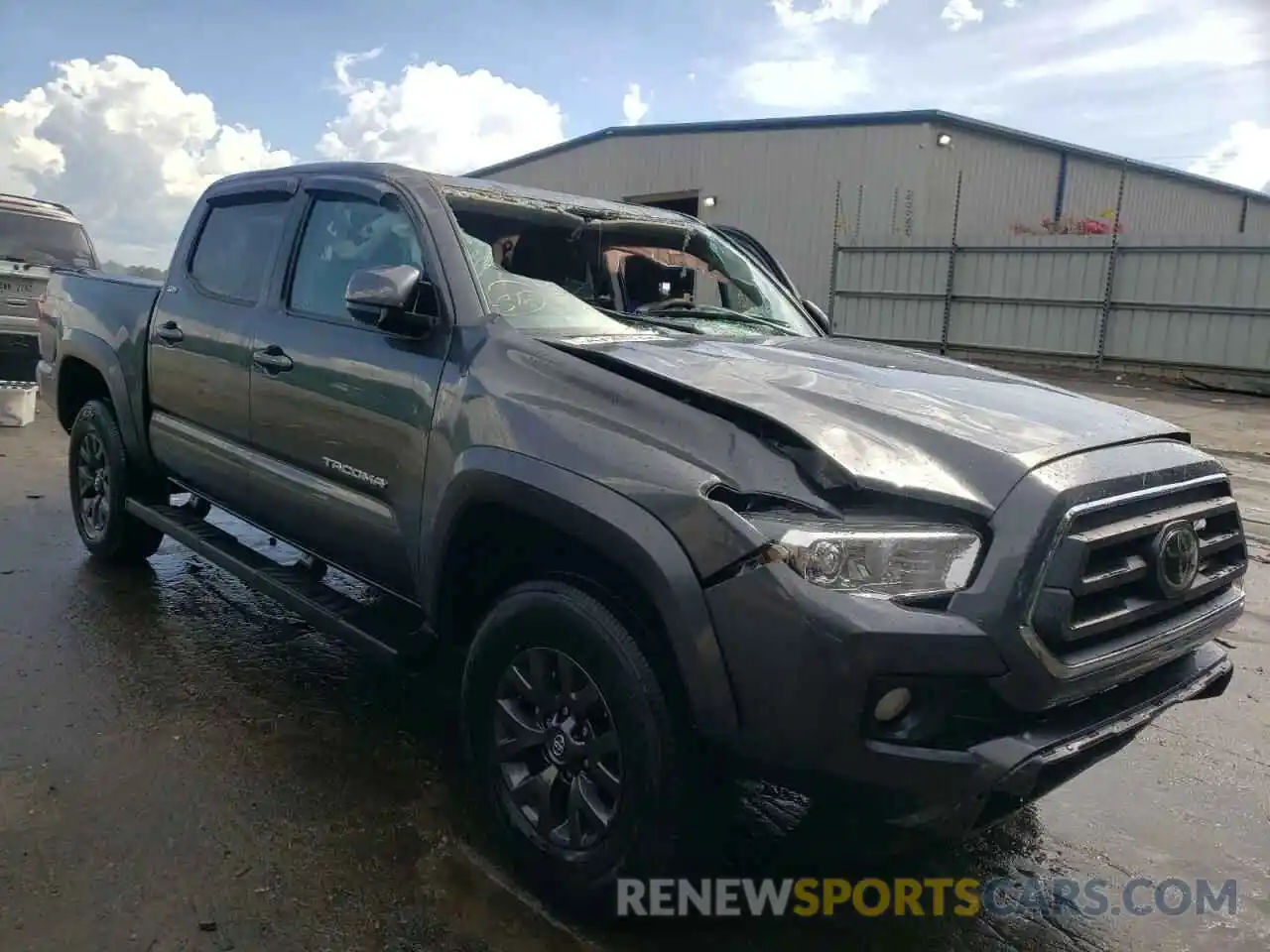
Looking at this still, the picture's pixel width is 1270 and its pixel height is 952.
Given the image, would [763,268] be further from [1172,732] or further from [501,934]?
[501,934]

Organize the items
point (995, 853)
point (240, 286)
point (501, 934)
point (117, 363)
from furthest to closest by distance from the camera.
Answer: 1. point (117, 363)
2. point (240, 286)
3. point (995, 853)
4. point (501, 934)

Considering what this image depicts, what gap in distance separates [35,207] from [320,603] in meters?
10.4

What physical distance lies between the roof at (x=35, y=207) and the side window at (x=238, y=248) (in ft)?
27.3

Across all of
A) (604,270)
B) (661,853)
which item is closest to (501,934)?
(661,853)

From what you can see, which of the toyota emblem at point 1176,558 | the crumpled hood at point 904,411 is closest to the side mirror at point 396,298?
the crumpled hood at point 904,411

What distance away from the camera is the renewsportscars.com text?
100 inches

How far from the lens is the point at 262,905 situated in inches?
98.2

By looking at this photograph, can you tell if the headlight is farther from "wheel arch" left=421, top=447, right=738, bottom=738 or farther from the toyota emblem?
the toyota emblem

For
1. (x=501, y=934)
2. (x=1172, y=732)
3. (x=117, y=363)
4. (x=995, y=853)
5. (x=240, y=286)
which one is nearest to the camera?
(x=501, y=934)

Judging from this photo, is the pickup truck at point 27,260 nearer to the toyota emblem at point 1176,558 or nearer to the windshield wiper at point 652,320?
the windshield wiper at point 652,320

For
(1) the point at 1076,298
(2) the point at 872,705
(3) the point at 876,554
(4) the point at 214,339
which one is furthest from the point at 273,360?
(1) the point at 1076,298

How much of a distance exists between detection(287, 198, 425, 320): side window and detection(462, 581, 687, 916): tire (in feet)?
4.32

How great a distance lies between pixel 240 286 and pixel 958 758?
339 cm

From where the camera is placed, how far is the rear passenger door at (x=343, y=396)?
9.82ft
